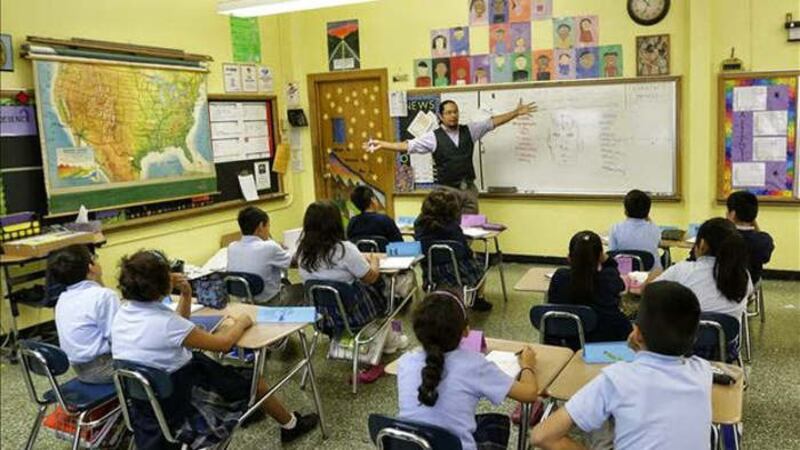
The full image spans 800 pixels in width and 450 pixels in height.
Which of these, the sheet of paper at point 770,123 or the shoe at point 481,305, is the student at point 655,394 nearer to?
the shoe at point 481,305

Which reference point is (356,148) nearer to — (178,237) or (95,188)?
(178,237)

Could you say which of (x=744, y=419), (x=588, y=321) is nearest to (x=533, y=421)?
(x=588, y=321)

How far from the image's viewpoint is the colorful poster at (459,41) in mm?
6243

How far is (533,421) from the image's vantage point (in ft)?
→ 9.50

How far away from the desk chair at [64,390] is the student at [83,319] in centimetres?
6

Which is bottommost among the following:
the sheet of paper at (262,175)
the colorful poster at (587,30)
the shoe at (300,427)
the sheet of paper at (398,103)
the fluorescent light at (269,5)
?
the shoe at (300,427)

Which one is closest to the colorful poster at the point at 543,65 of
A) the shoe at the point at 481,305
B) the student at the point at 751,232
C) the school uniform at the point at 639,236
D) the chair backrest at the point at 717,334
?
the shoe at the point at 481,305

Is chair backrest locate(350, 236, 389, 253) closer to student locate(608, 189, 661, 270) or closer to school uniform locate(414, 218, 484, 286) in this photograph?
school uniform locate(414, 218, 484, 286)

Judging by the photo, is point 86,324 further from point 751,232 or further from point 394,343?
point 751,232

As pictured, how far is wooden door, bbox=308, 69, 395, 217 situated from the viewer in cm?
680

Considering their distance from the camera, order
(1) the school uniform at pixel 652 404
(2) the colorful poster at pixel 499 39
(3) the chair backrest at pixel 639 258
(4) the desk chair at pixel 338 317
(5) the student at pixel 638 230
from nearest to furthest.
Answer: (1) the school uniform at pixel 652 404 < (4) the desk chair at pixel 338 317 < (3) the chair backrest at pixel 639 258 < (5) the student at pixel 638 230 < (2) the colorful poster at pixel 499 39

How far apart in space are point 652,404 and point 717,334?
125cm

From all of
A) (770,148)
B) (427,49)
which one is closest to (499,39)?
(427,49)

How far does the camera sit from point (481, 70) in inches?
245
